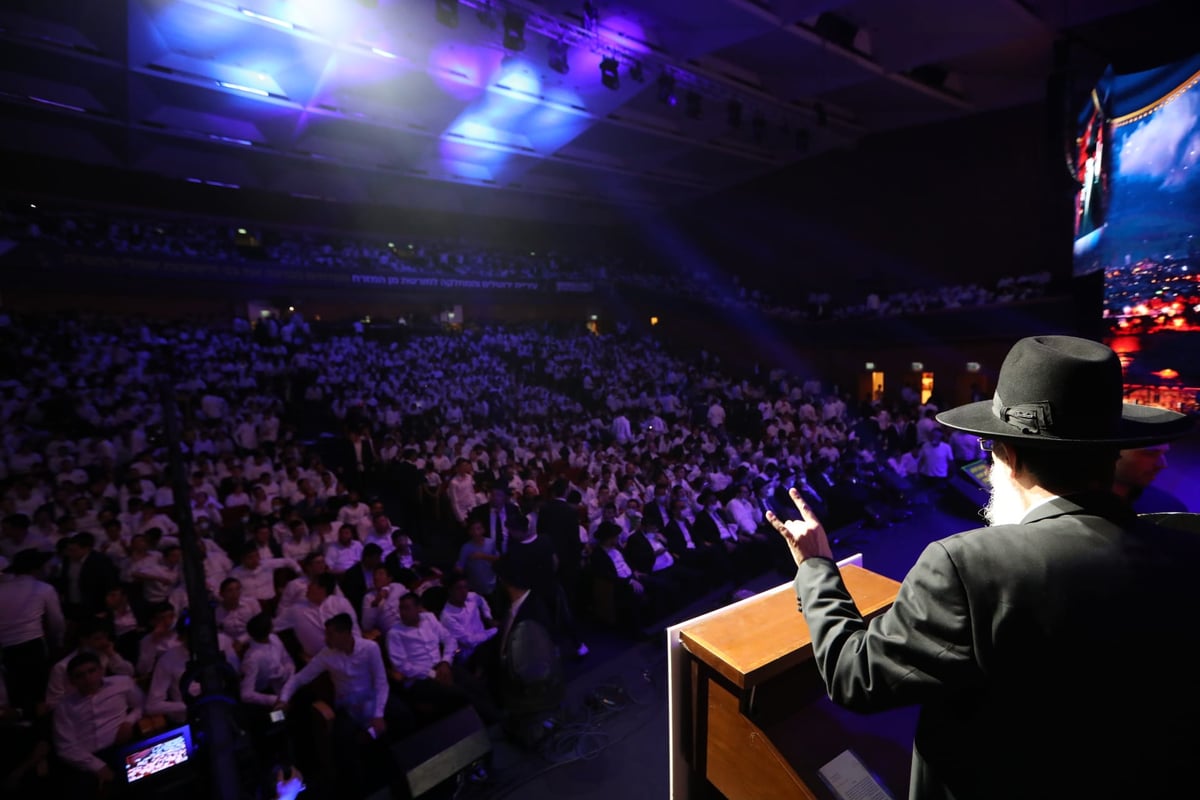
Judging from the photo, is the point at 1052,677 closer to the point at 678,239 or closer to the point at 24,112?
the point at 24,112

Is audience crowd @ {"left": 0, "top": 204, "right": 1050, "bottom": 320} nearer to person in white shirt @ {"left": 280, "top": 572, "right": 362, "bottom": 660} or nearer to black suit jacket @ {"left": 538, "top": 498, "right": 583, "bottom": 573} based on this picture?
black suit jacket @ {"left": 538, "top": 498, "right": 583, "bottom": 573}

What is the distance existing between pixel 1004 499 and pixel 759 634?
55 cm

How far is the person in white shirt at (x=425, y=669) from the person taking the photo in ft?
12.3

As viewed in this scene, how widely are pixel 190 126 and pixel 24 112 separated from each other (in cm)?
339

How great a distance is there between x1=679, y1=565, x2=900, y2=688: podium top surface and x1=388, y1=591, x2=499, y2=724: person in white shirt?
121 inches

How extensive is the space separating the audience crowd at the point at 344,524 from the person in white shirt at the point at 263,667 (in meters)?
0.02

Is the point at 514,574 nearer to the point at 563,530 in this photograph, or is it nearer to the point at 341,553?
the point at 563,530

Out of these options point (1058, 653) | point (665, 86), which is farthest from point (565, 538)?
point (665, 86)

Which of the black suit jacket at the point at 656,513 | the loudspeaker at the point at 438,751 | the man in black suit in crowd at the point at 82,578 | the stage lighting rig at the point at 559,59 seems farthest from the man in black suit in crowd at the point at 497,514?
the stage lighting rig at the point at 559,59

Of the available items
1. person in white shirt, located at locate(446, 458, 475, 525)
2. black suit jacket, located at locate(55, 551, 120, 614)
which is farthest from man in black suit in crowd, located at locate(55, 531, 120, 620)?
Answer: person in white shirt, located at locate(446, 458, 475, 525)

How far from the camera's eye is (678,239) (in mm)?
23766

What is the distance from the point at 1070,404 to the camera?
93 cm

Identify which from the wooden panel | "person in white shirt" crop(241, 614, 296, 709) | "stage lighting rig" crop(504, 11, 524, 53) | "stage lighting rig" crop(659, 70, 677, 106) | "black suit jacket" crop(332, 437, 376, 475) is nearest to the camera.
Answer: the wooden panel

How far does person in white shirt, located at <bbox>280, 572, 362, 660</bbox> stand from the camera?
4.11 m
